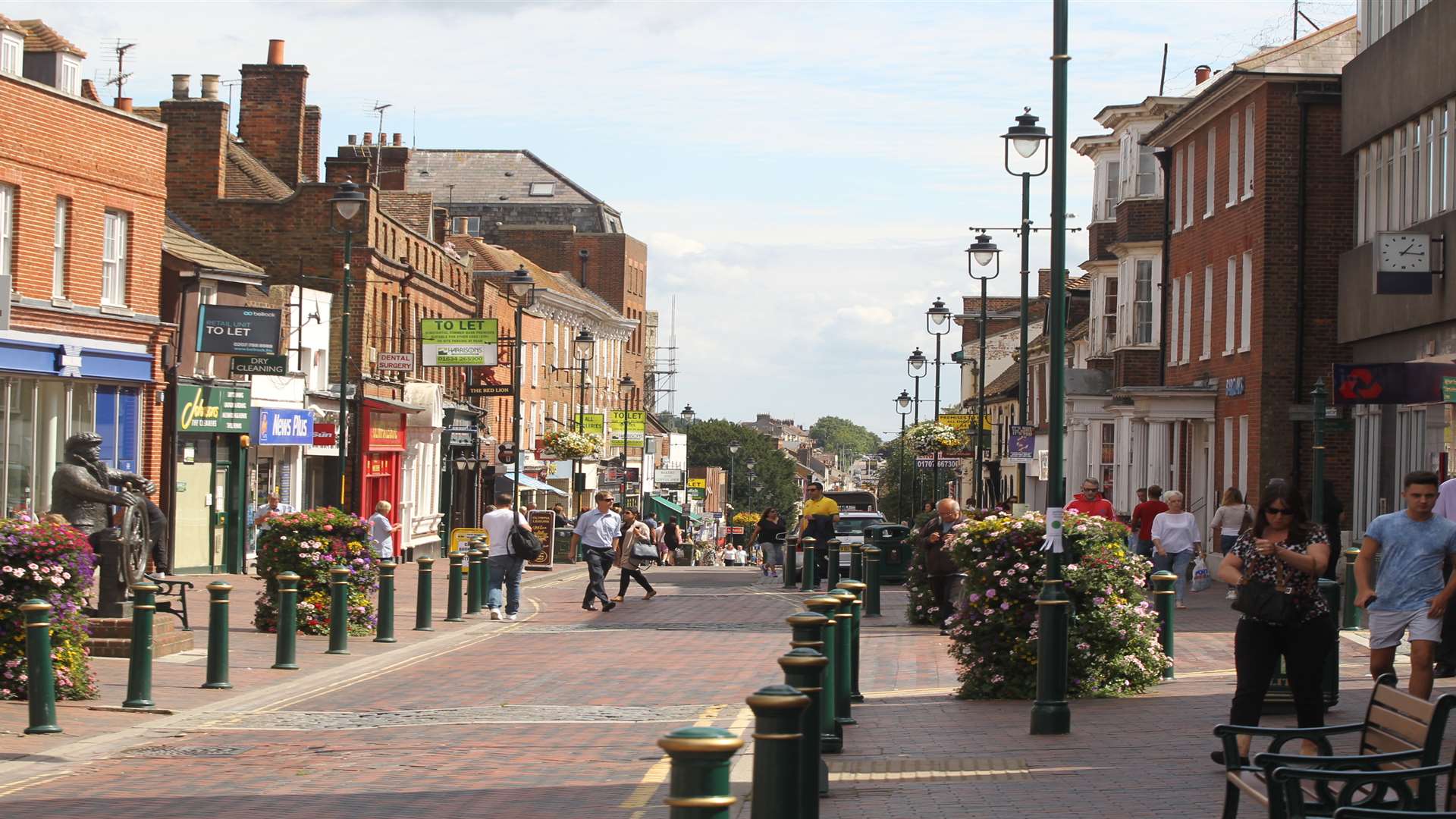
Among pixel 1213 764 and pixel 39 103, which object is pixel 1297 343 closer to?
pixel 39 103

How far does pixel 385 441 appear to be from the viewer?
163 feet

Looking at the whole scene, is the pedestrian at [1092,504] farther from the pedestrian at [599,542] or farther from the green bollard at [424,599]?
the green bollard at [424,599]

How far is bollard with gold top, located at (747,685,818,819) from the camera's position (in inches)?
266

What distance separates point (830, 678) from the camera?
1180 centimetres

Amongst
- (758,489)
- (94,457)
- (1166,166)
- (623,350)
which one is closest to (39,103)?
(94,457)

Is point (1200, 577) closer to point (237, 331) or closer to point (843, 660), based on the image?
point (843, 660)

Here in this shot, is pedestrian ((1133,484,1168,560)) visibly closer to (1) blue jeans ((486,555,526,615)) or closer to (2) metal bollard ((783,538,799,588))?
(1) blue jeans ((486,555,526,615))

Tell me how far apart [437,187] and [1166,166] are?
6766 centimetres

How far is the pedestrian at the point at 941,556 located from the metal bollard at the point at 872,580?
3.22m

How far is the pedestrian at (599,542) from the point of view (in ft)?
91.2

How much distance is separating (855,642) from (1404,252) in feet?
53.1

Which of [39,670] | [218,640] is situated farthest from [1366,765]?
[218,640]

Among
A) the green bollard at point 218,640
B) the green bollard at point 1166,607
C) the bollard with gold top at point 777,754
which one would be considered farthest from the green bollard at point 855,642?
the bollard with gold top at point 777,754

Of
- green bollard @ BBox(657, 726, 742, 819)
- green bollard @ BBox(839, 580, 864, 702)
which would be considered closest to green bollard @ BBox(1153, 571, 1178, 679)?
green bollard @ BBox(839, 580, 864, 702)
